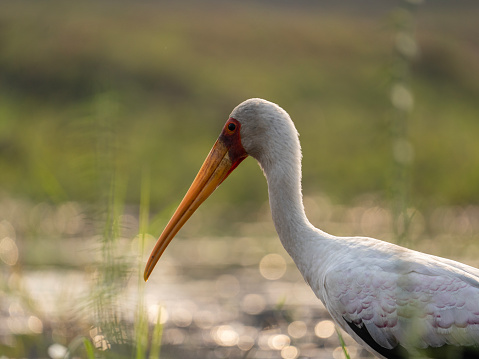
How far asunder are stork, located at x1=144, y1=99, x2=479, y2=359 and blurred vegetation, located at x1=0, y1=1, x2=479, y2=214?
3330 mm

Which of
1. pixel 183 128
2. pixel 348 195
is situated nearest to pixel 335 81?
pixel 183 128

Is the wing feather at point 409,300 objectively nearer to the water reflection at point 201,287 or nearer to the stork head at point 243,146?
the water reflection at point 201,287

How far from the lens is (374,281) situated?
418cm

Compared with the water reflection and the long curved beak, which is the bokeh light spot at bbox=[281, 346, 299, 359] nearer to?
the water reflection

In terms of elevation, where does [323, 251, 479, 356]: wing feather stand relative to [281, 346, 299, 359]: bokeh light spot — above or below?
below

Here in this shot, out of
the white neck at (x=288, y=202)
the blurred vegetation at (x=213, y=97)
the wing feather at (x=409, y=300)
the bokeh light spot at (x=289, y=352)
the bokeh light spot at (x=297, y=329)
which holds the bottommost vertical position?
the wing feather at (x=409, y=300)

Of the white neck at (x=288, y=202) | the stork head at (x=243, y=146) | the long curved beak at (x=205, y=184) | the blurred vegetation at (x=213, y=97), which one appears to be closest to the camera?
the white neck at (x=288, y=202)

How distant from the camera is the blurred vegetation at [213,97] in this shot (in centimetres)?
1370

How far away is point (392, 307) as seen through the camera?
163 inches

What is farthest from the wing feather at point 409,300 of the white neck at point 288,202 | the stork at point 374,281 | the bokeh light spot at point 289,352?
the bokeh light spot at point 289,352

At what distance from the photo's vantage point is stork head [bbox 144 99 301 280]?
4781mm

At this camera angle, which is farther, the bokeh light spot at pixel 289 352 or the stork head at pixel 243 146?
the bokeh light spot at pixel 289 352

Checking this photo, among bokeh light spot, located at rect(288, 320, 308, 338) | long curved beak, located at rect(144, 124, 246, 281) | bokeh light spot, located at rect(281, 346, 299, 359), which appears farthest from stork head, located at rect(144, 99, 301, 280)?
bokeh light spot, located at rect(288, 320, 308, 338)

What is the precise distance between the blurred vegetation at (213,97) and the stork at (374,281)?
131 inches
